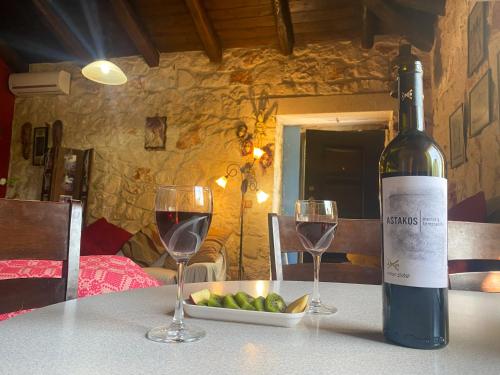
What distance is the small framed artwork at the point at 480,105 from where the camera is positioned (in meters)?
2.04

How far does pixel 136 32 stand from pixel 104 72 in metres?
0.99

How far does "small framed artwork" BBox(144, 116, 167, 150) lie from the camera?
441cm

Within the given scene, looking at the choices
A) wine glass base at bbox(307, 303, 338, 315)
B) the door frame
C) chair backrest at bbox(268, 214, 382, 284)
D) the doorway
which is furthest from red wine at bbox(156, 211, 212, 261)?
the doorway

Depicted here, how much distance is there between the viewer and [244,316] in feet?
1.68

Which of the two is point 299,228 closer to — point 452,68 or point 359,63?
point 452,68

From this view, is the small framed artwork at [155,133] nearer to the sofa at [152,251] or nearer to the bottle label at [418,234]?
the sofa at [152,251]

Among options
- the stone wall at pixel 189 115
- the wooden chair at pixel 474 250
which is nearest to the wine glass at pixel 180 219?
the wooden chair at pixel 474 250

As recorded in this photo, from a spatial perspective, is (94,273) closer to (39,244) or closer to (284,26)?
(39,244)

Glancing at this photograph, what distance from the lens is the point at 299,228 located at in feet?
2.34

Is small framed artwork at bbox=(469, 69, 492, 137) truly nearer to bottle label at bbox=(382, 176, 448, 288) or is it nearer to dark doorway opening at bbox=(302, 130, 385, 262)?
bottle label at bbox=(382, 176, 448, 288)

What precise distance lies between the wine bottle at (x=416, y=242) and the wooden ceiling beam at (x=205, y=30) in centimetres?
368

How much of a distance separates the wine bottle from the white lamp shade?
3.28 metres

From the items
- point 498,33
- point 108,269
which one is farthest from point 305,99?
point 108,269

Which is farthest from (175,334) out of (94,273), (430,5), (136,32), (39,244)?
(136,32)
